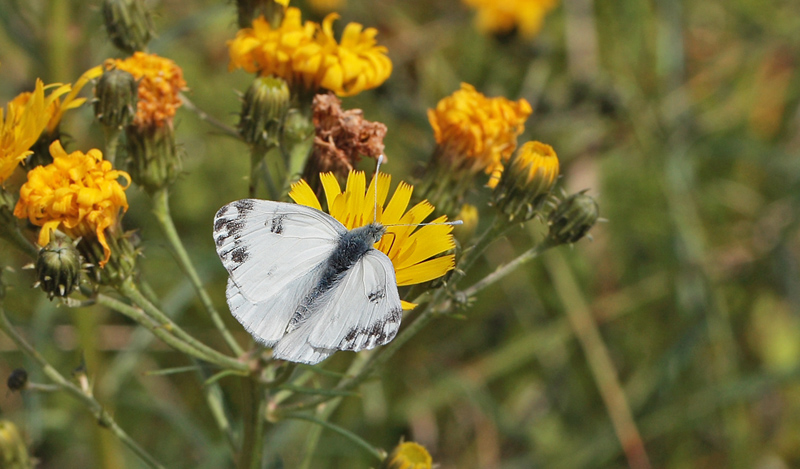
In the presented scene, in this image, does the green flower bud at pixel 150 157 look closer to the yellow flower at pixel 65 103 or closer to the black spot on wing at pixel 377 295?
the yellow flower at pixel 65 103

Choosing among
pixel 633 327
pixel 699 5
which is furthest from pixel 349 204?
pixel 699 5

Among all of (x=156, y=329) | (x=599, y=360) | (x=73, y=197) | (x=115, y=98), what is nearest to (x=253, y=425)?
(x=156, y=329)

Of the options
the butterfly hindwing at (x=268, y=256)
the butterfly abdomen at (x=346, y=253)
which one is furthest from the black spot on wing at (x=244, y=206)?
the butterfly abdomen at (x=346, y=253)

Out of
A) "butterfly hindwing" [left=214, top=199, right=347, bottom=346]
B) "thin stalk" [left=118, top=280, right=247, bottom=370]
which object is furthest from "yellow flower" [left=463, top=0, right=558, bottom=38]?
"thin stalk" [left=118, top=280, right=247, bottom=370]

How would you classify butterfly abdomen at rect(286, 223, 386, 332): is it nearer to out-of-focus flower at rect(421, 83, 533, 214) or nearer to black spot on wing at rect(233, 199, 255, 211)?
black spot on wing at rect(233, 199, 255, 211)

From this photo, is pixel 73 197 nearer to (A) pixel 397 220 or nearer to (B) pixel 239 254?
(B) pixel 239 254
